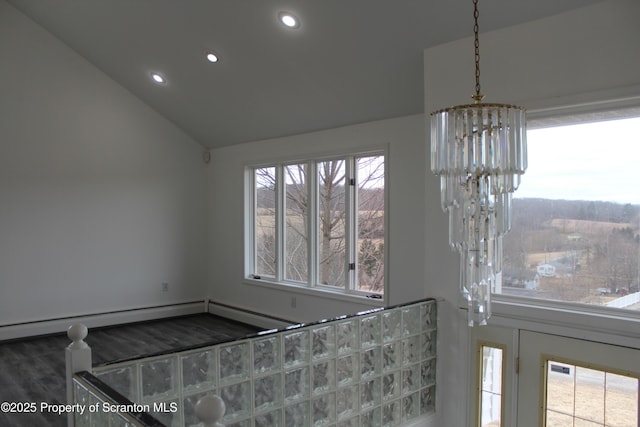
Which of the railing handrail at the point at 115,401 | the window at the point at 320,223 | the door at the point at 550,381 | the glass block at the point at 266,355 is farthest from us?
the window at the point at 320,223

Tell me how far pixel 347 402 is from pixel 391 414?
449 millimetres

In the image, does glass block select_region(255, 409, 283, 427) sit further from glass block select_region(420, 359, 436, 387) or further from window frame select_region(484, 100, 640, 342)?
window frame select_region(484, 100, 640, 342)

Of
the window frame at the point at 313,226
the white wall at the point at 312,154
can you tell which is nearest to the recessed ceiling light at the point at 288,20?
the white wall at the point at 312,154

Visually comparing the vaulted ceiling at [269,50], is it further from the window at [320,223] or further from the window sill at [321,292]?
the window sill at [321,292]

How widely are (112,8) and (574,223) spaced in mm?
A: 4399

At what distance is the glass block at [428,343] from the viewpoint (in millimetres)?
3546

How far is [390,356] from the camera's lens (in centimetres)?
332

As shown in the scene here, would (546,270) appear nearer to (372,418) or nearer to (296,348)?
(372,418)

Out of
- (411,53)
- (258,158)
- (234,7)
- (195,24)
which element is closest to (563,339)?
(411,53)

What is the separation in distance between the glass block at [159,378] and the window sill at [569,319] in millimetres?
2148

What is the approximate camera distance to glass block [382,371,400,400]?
130 inches

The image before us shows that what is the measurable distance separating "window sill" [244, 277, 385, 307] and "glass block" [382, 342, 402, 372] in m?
1.51

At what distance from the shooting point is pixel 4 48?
18.0 ft

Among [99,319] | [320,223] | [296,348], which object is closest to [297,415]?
[296,348]
